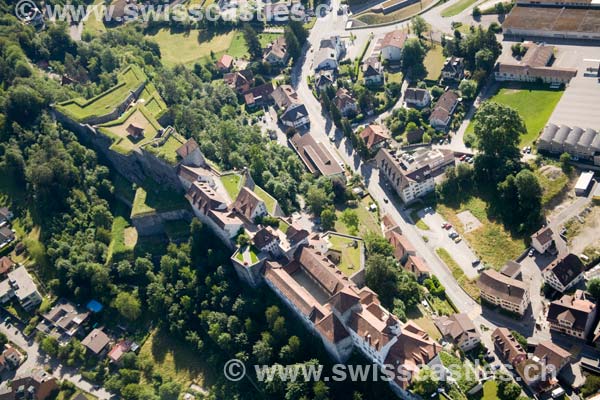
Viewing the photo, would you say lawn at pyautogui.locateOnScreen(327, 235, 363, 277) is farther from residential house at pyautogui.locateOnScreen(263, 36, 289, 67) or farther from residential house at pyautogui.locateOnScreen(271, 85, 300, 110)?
residential house at pyautogui.locateOnScreen(263, 36, 289, 67)

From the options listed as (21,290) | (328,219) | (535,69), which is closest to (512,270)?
(328,219)

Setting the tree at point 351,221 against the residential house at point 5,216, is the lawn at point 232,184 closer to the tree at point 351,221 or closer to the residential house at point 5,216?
the tree at point 351,221

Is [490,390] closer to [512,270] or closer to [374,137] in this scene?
[512,270]

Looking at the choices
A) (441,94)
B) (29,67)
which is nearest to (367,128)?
(441,94)

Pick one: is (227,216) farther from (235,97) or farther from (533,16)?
(533,16)

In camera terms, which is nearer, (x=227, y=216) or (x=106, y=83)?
(x=227, y=216)

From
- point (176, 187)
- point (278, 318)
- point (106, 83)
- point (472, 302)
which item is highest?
point (106, 83)

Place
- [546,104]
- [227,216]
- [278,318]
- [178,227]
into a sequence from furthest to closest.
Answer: [546,104]
[178,227]
[227,216]
[278,318]
